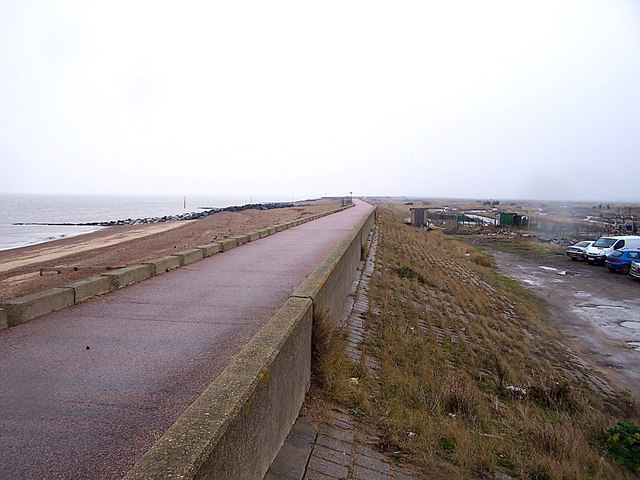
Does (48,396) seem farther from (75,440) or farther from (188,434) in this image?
(188,434)

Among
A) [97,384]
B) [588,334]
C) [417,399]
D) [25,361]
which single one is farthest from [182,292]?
[588,334]

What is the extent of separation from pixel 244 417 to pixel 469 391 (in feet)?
15.3

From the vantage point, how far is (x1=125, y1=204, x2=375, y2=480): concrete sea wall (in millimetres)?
2131

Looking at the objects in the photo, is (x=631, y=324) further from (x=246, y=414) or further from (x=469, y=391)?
Result: (x=246, y=414)

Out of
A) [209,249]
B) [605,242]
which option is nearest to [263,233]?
[209,249]

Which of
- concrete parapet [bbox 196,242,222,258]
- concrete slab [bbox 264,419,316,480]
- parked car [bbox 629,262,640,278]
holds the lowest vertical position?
parked car [bbox 629,262,640,278]

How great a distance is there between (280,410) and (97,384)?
5.15 feet

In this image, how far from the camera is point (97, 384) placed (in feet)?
11.8

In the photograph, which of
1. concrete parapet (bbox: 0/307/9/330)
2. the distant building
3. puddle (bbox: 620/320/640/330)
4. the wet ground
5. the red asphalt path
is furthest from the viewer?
the distant building

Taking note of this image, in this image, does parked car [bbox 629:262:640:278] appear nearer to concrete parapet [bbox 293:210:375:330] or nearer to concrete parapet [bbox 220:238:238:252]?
concrete parapet [bbox 293:210:375:330]

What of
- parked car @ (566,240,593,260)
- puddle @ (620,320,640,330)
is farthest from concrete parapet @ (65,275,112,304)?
parked car @ (566,240,593,260)

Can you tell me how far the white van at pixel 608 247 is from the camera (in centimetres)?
2614

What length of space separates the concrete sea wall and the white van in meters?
27.4

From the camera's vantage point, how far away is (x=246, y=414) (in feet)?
8.66
